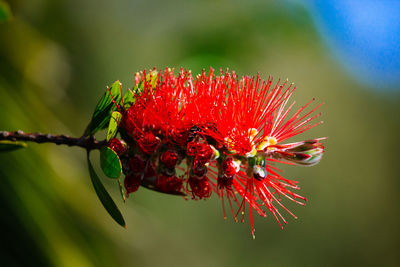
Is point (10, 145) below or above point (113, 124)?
below

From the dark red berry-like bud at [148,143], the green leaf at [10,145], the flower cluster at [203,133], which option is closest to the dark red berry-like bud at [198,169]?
the flower cluster at [203,133]

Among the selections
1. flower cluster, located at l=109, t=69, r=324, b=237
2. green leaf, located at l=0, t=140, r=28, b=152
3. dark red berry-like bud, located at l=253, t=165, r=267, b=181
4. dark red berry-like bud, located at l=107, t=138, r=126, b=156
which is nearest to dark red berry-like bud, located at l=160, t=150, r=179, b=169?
flower cluster, located at l=109, t=69, r=324, b=237

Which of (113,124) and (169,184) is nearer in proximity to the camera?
(113,124)

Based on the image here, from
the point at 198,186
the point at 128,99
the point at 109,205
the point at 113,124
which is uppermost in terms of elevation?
the point at 128,99

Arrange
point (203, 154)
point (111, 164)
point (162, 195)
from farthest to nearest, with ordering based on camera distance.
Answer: point (162, 195) → point (203, 154) → point (111, 164)

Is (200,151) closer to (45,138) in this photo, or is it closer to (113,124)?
(113,124)

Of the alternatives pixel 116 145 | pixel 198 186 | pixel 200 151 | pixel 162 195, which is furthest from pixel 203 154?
pixel 162 195

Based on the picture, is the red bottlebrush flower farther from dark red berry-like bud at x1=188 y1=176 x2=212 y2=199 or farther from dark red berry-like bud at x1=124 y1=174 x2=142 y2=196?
dark red berry-like bud at x1=124 y1=174 x2=142 y2=196
